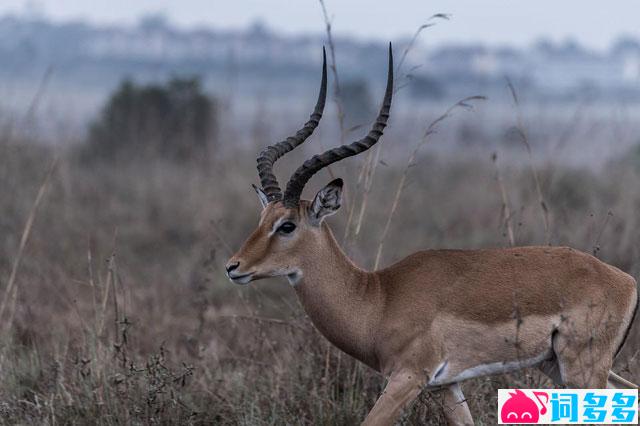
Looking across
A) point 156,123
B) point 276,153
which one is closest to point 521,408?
point 276,153

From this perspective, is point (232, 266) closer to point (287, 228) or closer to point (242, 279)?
point (242, 279)

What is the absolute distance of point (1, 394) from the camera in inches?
237

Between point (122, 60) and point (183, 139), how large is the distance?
72.3 metres

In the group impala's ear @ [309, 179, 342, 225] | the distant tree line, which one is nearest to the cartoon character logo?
impala's ear @ [309, 179, 342, 225]

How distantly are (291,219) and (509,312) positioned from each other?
3.78ft

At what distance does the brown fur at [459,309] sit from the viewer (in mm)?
4957

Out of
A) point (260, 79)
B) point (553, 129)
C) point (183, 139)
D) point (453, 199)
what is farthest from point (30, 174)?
point (260, 79)

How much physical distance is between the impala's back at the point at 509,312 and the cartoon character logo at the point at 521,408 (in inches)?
14.7

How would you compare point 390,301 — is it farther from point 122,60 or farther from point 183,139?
point 122,60

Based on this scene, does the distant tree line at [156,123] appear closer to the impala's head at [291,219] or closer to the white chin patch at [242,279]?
the impala's head at [291,219]

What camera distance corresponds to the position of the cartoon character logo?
17.5ft

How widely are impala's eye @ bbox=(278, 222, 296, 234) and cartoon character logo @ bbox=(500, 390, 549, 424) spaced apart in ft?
4.68

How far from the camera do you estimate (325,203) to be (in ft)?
17.5

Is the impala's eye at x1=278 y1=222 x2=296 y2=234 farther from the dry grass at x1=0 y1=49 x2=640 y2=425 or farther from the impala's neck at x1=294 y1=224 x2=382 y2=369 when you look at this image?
the dry grass at x1=0 y1=49 x2=640 y2=425
